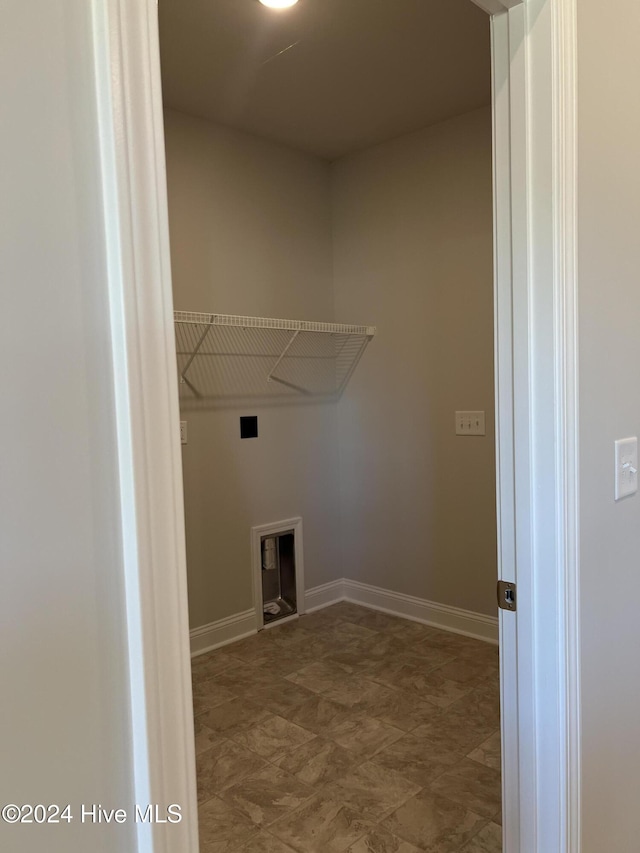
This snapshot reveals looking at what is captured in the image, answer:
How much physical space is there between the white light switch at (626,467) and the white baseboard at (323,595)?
7.97 feet

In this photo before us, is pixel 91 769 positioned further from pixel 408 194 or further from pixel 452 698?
pixel 408 194

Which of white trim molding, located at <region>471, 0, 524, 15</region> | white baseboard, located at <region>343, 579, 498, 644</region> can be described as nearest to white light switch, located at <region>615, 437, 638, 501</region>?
white trim molding, located at <region>471, 0, 524, 15</region>

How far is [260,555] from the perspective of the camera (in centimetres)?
325

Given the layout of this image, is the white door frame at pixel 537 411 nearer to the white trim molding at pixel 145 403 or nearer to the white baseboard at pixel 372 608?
the white trim molding at pixel 145 403

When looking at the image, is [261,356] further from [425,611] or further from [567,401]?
[567,401]

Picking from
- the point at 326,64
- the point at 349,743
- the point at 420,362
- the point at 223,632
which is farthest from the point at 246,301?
the point at 349,743

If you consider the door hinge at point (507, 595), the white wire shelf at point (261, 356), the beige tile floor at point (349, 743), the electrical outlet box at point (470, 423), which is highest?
the white wire shelf at point (261, 356)

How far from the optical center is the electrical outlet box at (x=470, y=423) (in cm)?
301

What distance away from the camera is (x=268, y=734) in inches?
90.4

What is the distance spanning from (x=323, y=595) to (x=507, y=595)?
255cm

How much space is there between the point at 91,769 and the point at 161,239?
46 centimetres

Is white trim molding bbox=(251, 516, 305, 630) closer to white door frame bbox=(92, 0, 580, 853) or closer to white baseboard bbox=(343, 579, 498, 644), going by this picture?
white baseboard bbox=(343, 579, 498, 644)

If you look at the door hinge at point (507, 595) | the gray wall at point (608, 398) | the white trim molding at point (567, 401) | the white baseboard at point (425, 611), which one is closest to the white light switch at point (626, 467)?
the gray wall at point (608, 398)

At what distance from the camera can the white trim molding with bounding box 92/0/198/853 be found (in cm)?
52
